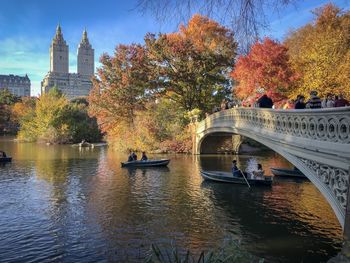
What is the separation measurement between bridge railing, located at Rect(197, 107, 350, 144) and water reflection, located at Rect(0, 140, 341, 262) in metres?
3.81

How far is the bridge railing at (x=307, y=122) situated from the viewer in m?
9.18

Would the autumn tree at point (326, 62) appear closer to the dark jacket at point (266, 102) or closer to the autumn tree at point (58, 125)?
the dark jacket at point (266, 102)

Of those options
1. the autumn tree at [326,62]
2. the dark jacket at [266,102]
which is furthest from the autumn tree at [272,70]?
the dark jacket at [266,102]

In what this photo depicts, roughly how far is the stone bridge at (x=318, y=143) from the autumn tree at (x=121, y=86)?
27515mm

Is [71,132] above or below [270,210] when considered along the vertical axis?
above

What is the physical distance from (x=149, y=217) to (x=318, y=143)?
27.4 ft

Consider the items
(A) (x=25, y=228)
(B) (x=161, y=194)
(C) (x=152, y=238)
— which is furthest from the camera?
(B) (x=161, y=194)

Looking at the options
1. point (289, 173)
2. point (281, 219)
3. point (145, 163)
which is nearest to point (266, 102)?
point (281, 219)

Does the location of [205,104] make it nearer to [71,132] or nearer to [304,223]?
[71,132]

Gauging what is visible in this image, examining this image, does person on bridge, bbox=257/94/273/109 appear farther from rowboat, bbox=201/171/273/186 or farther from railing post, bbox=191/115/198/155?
railing post, bbox=191/115/198/155

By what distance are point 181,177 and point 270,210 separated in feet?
32.5

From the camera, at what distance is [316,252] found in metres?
12.5

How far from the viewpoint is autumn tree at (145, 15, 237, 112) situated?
139ft

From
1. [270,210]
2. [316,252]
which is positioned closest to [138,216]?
[270,210]
